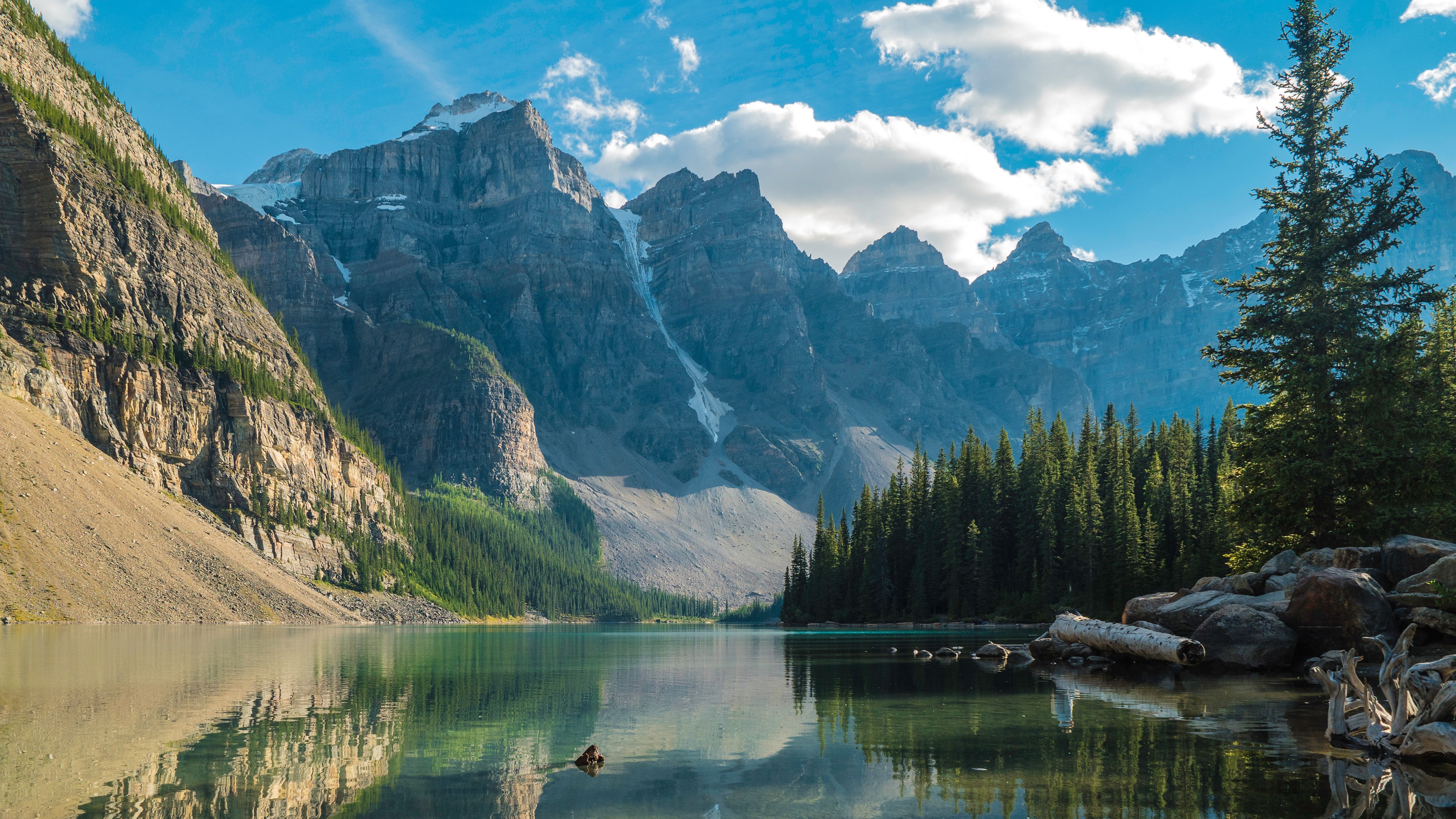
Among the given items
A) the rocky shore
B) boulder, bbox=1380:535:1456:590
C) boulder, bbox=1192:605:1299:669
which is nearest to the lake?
boulder, bbox=1192:605:1299:669

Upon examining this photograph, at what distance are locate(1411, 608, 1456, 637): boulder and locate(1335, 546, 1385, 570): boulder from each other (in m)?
4.99

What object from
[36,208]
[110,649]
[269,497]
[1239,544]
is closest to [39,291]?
[36,208]

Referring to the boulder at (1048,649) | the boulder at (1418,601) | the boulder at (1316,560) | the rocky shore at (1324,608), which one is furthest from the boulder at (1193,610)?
the boulder at (1418,601)

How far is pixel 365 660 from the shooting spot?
4288 centimetres

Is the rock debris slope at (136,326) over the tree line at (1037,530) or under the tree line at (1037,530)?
over

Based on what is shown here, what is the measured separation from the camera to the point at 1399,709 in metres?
15.1

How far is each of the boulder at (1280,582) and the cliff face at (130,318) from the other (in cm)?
12666

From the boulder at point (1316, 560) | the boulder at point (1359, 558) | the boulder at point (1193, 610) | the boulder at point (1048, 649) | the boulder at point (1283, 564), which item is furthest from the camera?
the boulder at point (1048, 649)

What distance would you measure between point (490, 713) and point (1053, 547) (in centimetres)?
7605

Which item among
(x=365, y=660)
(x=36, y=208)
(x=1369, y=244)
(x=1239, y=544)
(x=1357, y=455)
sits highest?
(x=36, y=208)

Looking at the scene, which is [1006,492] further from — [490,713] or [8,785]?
[8,785]

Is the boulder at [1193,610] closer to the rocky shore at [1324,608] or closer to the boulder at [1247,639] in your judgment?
the rocky shore at [1324,608]

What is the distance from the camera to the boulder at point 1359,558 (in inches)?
1153

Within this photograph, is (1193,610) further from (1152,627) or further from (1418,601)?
(1418,601)
